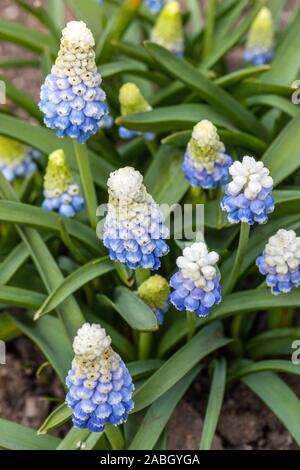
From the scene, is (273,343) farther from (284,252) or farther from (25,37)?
(25,37)

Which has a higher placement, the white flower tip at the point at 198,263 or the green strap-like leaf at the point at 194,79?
the green strap-like leaf at the point at 194,79

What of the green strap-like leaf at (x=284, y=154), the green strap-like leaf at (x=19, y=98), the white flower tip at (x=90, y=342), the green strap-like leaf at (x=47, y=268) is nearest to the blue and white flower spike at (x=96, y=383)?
the white flower tip at (x=90, y=342)

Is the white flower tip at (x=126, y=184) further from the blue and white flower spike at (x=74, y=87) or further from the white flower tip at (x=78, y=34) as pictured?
the white flower tip at (x=78, y=34)

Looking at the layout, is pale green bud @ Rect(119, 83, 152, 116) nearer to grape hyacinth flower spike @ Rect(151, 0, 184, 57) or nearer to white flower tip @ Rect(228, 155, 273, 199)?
grape hyacinth flower spike @ Rect(151, 0, 184, 57)

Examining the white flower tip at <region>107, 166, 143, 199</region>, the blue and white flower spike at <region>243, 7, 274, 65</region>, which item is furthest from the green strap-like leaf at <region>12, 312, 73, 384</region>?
the blue and white flower spike at <region>243, 7, 274, 65</region>

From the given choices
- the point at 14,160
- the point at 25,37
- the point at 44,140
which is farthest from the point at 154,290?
the point at 25,37

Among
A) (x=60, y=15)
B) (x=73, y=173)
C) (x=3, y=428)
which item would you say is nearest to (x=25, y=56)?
(x=60, y=15)


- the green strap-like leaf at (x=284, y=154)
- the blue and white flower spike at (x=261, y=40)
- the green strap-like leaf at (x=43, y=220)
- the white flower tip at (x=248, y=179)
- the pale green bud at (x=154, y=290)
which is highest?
the blue and white flower spike at (x=261, y=40)
